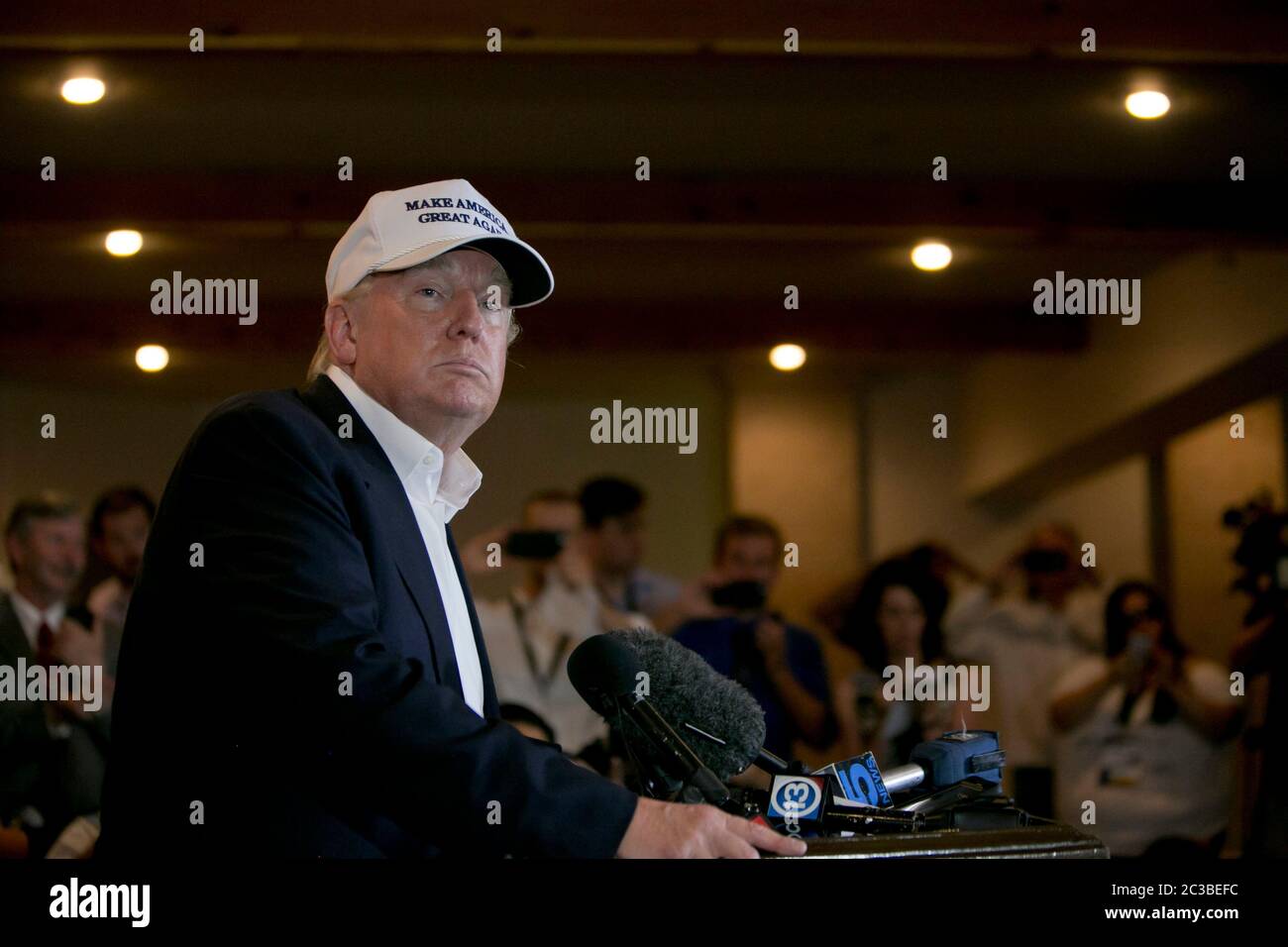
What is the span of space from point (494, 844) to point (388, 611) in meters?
0.23

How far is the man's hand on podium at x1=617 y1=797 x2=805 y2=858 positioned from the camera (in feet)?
3.43

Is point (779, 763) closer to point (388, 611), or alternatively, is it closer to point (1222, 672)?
point (388, 611)

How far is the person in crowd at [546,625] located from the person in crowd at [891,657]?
0.51 m

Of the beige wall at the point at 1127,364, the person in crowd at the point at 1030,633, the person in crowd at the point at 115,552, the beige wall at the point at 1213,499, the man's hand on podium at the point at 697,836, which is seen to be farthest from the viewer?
the beige wall at the point at 1213,499

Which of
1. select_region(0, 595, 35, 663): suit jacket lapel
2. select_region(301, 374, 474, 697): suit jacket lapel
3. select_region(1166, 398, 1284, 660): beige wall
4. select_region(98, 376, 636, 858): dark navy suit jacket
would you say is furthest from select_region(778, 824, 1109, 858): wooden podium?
select_region(1166, 398, 1284, 660): beige wall

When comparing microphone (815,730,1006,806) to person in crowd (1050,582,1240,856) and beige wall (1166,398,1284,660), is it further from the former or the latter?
beige wall (1166,398,1284,660)

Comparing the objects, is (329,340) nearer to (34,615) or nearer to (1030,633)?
(34,615)

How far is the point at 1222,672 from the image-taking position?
11.8 ft

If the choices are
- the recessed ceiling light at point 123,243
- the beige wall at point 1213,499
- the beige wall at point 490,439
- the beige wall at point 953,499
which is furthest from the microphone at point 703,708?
the beige wall at point 953,499

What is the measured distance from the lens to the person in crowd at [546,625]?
131 inches

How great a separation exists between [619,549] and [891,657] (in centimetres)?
68

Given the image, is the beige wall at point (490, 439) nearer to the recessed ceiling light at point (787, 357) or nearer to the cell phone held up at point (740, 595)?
the recessed ceiling light at point (787, 357)
